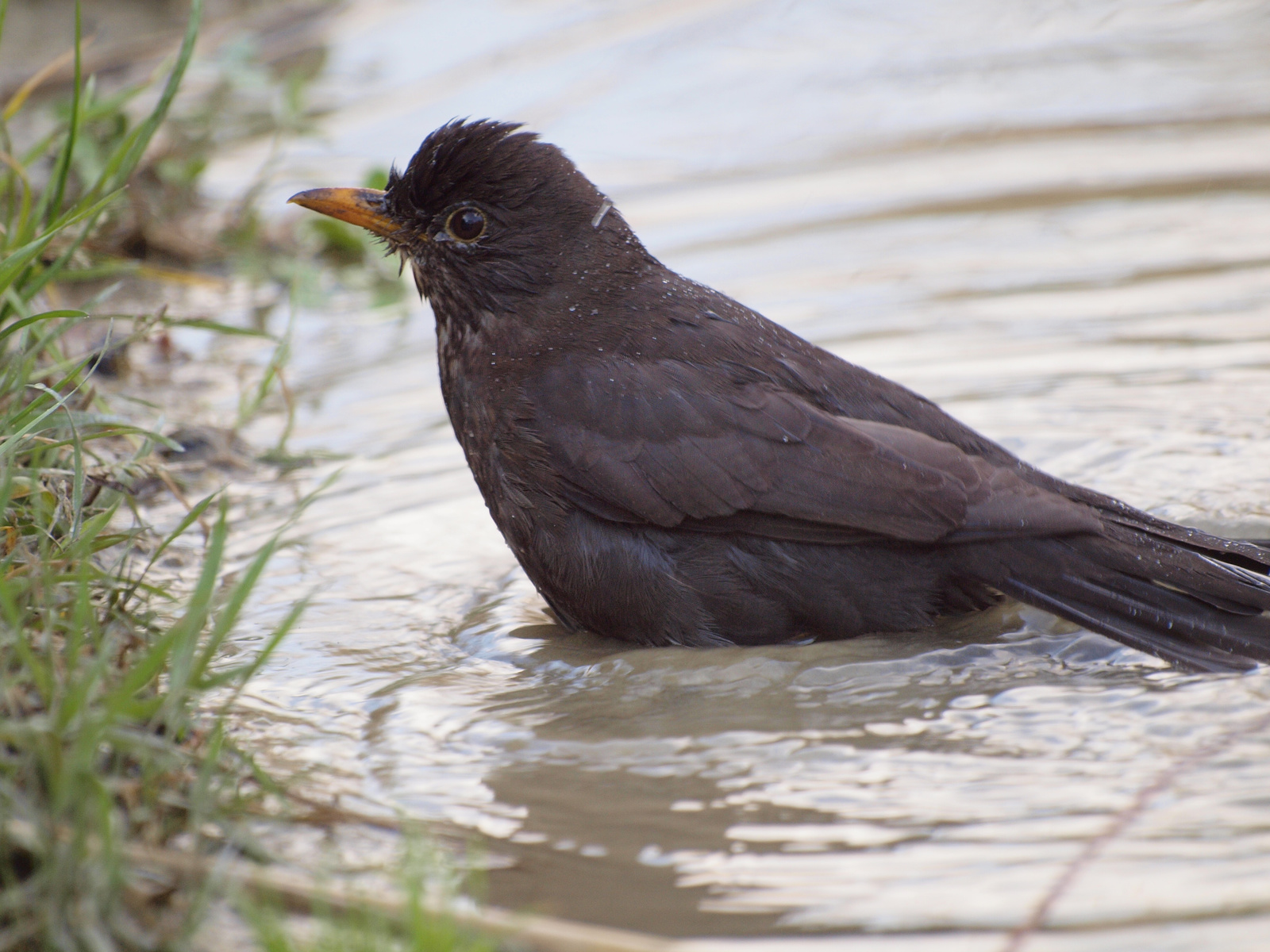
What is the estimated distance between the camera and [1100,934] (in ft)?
7.09

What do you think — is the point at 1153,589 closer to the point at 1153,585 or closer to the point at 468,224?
the point at 1153,585

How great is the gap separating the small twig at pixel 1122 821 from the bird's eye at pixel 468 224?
8.41 feet

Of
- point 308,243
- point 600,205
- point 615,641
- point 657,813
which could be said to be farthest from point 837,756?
point 308,243

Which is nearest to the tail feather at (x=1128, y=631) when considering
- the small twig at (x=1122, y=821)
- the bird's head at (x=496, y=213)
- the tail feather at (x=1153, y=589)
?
the tail feather at (x=1153, y=589)

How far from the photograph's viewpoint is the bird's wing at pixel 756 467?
3571 millimetres

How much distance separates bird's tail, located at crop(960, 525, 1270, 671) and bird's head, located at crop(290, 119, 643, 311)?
1597mm

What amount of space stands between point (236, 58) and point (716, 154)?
10.0 feet

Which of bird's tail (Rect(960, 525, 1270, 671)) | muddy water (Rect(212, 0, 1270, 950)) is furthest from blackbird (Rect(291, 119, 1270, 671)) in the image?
muddy water (Rect(212, 0, 1270, 950))

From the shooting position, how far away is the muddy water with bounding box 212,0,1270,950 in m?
2.46

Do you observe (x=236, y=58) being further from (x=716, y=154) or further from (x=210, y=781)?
(x=210, y=781)

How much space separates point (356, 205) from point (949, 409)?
2259 mm

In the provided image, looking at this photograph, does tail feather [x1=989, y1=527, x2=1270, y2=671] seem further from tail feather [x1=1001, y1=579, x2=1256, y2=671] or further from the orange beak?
the orange beak

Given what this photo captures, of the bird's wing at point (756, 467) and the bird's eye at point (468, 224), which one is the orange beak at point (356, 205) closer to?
the bird's eye at point (468, 224)

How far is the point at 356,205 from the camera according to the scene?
14.5ft
